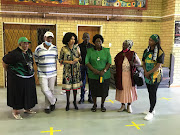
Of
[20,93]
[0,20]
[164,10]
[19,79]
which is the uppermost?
[164,10]

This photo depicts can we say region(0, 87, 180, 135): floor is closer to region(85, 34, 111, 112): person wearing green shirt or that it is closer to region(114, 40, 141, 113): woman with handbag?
region(114, 40, 141, 113): woman with handbag

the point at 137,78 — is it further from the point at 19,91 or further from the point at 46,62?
the point at 19,91

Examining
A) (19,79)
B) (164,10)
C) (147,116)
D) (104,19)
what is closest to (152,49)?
(147,116)

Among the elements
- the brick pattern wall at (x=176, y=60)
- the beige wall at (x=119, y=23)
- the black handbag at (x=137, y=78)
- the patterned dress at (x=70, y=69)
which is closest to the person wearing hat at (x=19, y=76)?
the patterned dress at (x=70, y=69)

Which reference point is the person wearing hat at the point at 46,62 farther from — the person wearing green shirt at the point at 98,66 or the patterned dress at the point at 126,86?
the patterned dress at the point at 126,86

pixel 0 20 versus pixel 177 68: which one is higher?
pixel 0 20

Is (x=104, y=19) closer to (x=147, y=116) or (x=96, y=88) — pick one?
(x=96, y=88)

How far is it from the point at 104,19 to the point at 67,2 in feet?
4.39

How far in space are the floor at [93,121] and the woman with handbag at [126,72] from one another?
0.39 meters

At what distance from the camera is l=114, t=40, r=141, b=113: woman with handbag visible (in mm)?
3746

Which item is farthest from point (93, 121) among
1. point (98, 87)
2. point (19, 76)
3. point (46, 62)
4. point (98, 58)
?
point (19, 76)

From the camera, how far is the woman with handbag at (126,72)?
375 centimetres

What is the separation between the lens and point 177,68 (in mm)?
6156

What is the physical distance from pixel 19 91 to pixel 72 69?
1.09 m
